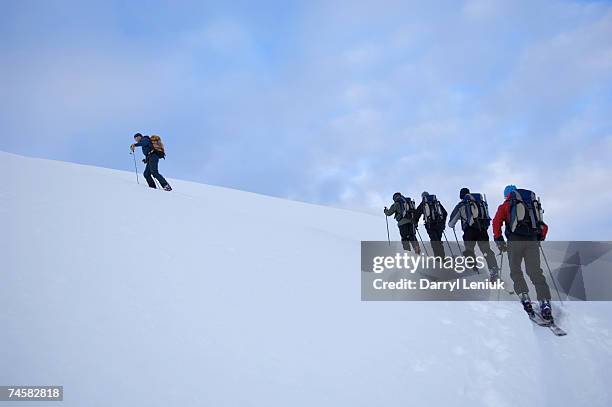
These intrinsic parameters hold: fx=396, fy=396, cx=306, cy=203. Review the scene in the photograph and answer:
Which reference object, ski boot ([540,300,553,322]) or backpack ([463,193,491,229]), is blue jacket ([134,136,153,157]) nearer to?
backpack ([463,193,491,229])

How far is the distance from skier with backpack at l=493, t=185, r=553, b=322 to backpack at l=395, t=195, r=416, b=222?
3938mm

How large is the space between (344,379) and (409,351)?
1113 millimetres

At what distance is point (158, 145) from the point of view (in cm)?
1284

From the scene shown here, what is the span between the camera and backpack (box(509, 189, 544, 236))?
660cm

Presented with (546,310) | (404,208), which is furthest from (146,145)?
(546,310)

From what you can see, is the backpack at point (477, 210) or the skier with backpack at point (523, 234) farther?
the backpack at point (477, 210)

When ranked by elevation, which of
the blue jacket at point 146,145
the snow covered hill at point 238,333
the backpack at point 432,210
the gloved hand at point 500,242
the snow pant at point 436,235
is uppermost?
the blue jacket at point 146,145

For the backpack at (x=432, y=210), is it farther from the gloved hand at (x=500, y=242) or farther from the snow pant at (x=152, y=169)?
the snow pant at (x=152, y=169)

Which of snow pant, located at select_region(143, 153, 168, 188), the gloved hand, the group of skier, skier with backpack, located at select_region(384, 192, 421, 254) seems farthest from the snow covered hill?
snow pant, located at select_region(143, 153, 168, 188)

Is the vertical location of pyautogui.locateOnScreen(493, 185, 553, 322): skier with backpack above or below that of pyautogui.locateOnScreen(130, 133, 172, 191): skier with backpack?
below

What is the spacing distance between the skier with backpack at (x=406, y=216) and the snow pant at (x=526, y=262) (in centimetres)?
403

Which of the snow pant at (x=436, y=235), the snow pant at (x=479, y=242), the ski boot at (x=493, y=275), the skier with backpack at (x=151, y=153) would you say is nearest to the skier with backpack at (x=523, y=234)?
the ski boot at (x=493, y=275)

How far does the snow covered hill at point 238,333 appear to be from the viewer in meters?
4.16

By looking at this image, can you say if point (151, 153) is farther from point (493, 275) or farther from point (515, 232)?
point (515, 232)
